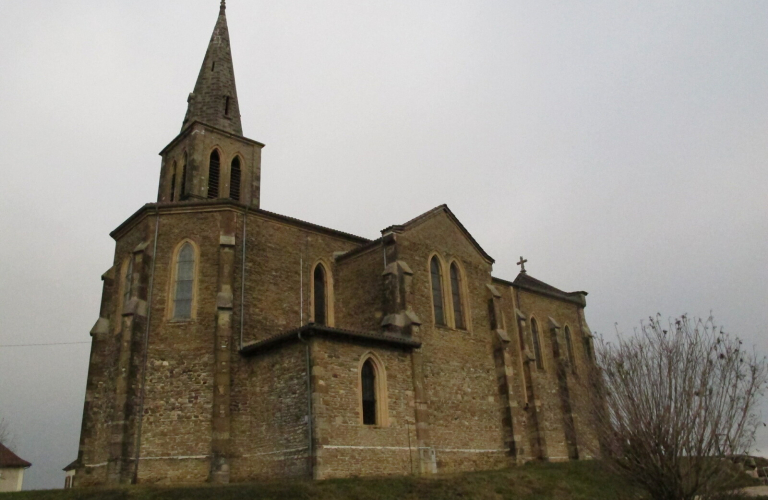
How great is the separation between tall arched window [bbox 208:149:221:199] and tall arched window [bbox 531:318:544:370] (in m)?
18.6

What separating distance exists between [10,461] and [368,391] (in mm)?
32438

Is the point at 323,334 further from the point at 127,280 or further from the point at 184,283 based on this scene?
the point at 127,280

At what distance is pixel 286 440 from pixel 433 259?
1028 centimetres

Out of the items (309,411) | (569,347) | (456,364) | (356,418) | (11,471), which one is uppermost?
(569,347)

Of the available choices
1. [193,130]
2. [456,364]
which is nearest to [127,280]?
[193,130]

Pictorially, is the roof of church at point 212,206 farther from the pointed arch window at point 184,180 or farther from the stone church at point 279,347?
the pointed arch window at point 184,180

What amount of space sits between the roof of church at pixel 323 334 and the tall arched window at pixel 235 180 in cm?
943

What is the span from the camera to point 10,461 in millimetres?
40219

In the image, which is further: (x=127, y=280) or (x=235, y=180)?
(x=235, y=180)

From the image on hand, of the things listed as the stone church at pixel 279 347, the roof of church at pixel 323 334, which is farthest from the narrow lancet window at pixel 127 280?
the roof of church at pixel 323 334

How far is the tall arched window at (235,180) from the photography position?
29172mm

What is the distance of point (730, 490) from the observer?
18.8m

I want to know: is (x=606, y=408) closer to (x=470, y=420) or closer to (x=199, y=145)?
(x=470, y=420)

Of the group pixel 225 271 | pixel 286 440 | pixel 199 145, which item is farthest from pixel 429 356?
pixel 199 145
